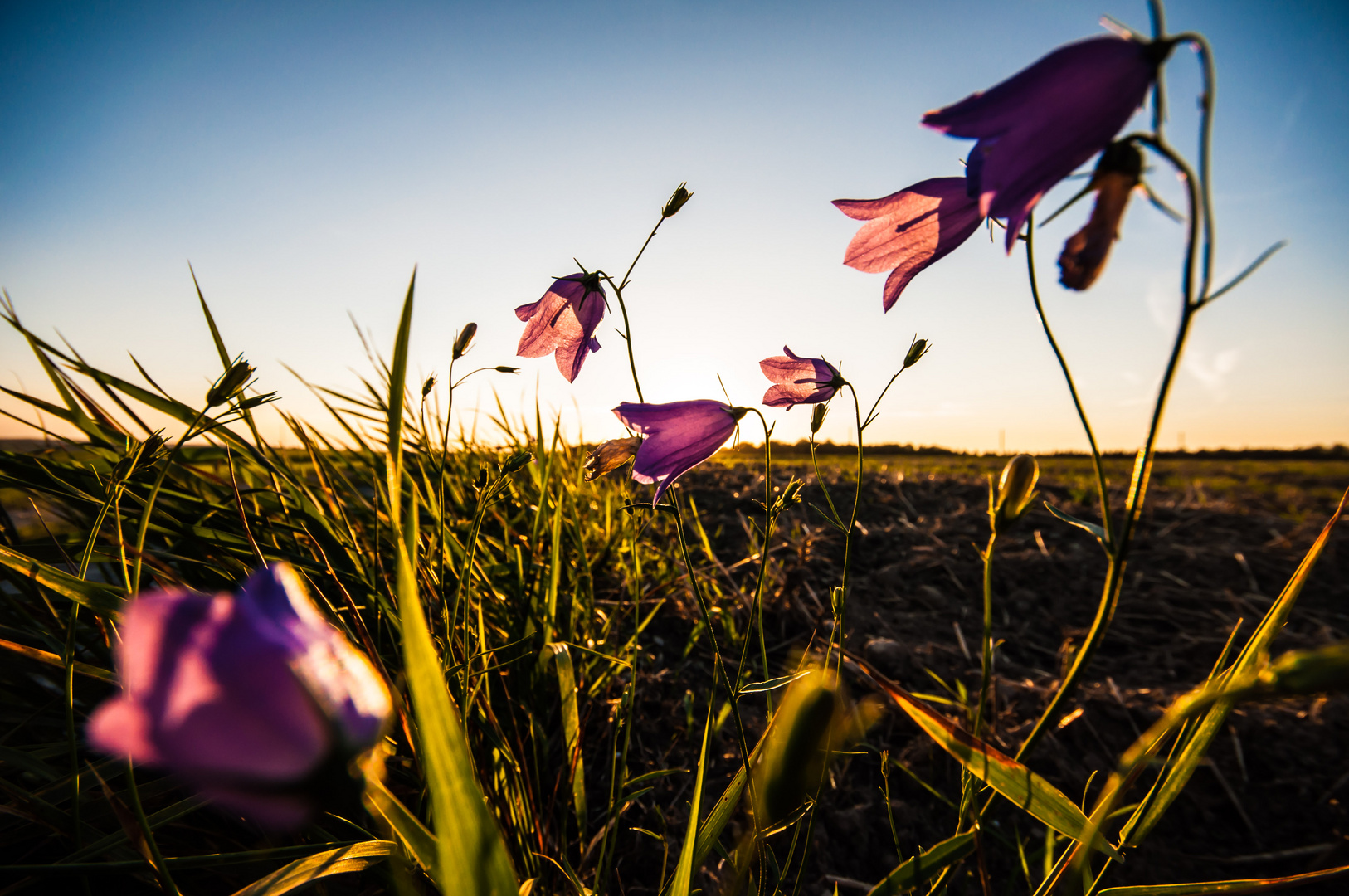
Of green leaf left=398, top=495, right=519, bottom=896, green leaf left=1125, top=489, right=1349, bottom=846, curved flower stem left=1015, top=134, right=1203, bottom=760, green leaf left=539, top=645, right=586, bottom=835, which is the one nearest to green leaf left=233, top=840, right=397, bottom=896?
green leaf left=398, top=495, right=519, bottom=896

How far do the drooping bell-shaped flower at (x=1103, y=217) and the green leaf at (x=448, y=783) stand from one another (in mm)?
441

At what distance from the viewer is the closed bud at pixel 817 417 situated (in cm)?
78

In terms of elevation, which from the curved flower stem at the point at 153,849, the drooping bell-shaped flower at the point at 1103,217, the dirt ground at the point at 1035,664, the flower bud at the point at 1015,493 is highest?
the drooping bell-shaped flower at the point at 1103,217

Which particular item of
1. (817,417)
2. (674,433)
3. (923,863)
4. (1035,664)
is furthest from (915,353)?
(1035,664)

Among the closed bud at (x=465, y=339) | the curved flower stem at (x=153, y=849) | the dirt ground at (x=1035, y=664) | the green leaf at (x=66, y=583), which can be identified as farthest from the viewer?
the dirt ground at (x=1035, y=664)

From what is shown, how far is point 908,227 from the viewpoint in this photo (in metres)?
0.54

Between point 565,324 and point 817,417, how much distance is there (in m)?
0.37

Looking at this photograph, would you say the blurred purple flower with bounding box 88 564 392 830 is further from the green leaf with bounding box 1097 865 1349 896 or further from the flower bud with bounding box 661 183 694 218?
the flower bud with bounding box 661 183 694 218

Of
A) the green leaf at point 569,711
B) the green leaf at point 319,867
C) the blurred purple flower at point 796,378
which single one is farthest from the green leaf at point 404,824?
the blurred purple flower at point 796,378

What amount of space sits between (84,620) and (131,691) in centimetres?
99

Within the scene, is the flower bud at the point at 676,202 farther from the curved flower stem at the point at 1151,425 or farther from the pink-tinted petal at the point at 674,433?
the curved flower stem at the point at 1151,425

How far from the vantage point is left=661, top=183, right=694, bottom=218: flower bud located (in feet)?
2.57

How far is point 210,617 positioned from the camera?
0.21 m

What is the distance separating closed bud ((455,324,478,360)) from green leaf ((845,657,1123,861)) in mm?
650
